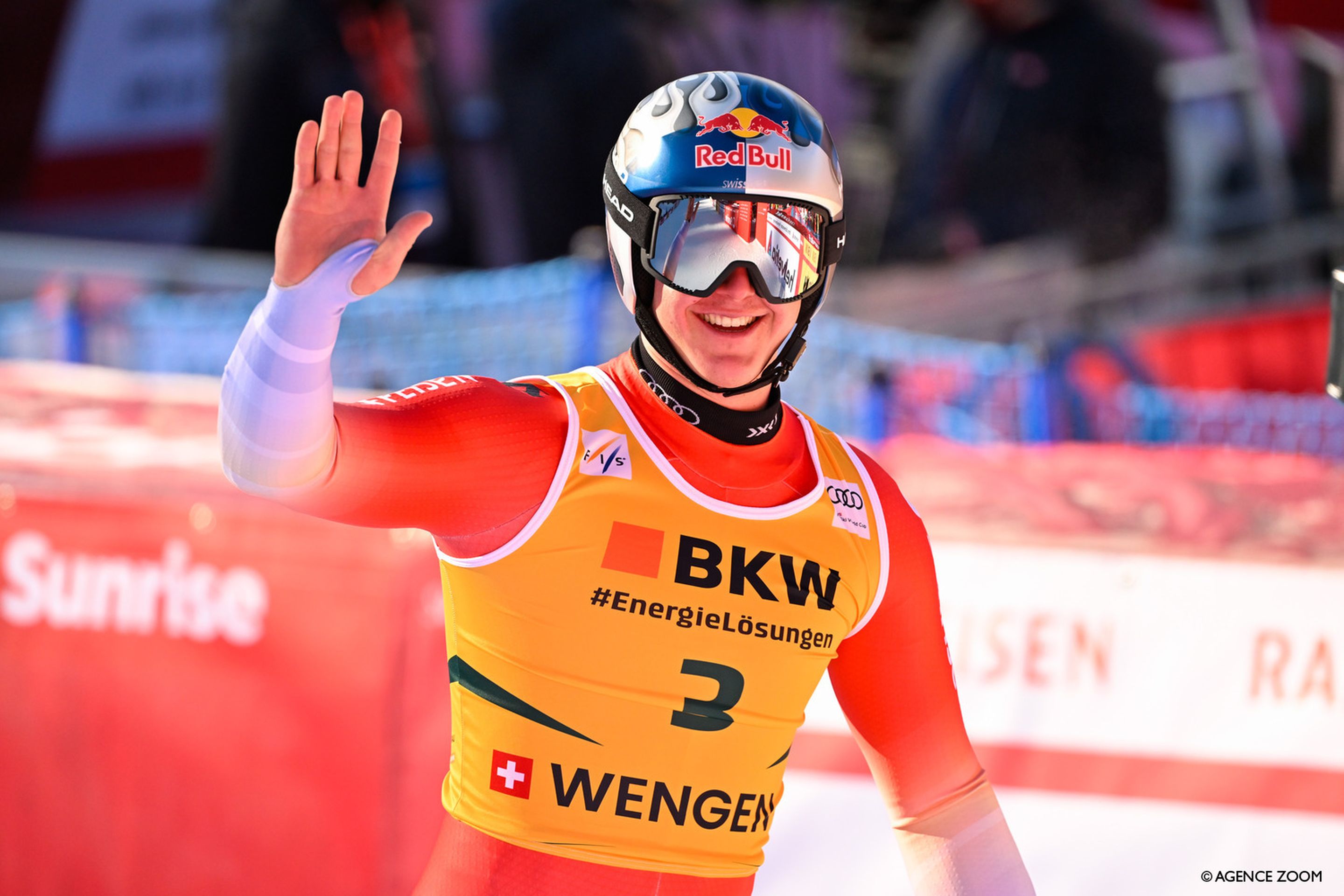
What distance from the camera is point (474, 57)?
1116 centimetres

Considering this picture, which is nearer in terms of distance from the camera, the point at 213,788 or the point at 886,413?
the point at 213,788

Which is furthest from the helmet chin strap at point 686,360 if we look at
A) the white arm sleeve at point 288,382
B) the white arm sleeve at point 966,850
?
the white arm sleeve at point 966,850

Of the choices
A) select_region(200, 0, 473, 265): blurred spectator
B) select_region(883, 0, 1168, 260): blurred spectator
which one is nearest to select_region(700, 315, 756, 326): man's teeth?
select_region(883, 0, 1168, 260): blurred spectator

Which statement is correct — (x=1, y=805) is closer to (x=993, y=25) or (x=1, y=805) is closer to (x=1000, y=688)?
(x=1000, y=688)

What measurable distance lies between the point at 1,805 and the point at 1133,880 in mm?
3762

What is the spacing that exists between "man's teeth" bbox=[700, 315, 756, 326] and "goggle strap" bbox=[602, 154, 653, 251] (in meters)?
0.20

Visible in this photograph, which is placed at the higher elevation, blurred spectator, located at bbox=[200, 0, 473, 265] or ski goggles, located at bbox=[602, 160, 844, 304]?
blurred spectator, located at bbox=[200, 0, 473, 265]

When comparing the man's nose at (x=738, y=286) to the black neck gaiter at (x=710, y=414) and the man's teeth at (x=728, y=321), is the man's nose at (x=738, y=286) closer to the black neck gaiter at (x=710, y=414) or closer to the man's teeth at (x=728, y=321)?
the man's teeth at (x=728, y=321)

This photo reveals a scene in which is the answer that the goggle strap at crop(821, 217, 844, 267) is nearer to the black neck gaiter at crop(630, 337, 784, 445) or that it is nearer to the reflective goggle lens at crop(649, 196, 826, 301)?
the reflective goggle lens at crop(649, 196, 826, 301)

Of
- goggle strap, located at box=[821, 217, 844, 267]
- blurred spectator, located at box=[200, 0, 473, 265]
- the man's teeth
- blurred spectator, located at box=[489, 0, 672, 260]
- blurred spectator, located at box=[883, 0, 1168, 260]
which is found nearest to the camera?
the man's teeth

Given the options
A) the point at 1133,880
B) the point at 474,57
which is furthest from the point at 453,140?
the point at 1133,880

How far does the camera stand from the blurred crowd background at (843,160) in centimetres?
1045

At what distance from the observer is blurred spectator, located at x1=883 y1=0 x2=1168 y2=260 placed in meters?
10.6

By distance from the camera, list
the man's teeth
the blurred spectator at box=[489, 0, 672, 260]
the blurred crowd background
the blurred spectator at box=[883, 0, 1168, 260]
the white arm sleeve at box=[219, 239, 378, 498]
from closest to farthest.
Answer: the white arm sleeve at box=[219, 239, 378, 498] < the man's teeth < the blurred crowd background < the blurred spectator at box=[883, 0, 1168, 260] < the blurred spectator at box=[489, 0, 672, 260]
